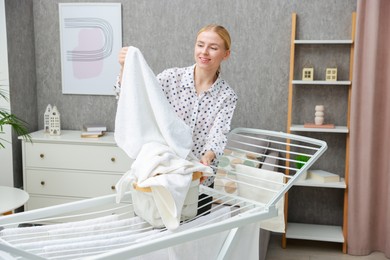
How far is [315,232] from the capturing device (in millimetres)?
3656

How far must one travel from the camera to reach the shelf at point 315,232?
3564 millimetres

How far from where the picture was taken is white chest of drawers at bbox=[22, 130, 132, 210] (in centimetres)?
370

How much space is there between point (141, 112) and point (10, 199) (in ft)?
5.19

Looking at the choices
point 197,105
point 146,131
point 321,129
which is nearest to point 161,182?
point 146,131

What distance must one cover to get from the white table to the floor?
163 centimetres

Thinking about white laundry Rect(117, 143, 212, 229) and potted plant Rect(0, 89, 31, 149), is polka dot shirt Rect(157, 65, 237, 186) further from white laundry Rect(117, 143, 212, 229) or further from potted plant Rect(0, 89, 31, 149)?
potted plant Rect(0, 89, 31, 149)

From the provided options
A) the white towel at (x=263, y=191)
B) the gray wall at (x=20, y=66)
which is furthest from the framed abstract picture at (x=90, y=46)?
the white towel at (x=263, y=191)

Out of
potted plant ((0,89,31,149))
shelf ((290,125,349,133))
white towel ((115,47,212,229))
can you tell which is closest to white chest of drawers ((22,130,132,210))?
potted plant ((0,89,31,149))

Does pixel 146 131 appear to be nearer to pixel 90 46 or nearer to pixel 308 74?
pixel 308 74

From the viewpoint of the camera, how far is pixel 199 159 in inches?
81.6

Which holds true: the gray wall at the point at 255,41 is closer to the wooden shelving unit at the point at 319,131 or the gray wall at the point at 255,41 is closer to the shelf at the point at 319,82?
the wooden shelving unit at the point at 319,131

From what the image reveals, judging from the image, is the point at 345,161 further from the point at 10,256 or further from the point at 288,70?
the point at 10,256

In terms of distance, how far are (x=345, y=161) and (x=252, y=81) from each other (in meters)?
0.89

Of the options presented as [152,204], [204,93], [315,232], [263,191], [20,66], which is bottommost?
[315,232]
